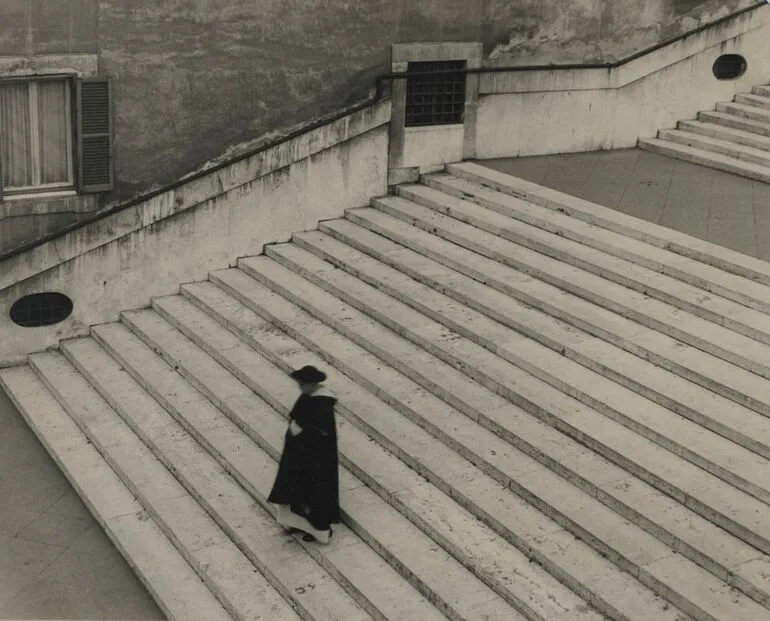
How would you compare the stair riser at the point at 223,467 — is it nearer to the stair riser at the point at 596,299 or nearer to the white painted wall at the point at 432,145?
the stair riser at the point at 596,299

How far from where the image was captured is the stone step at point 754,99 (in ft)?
55.0

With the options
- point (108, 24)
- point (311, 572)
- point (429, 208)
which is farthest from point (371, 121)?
point (311, 572)

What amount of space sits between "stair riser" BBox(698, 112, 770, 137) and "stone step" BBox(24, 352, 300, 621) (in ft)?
29.6

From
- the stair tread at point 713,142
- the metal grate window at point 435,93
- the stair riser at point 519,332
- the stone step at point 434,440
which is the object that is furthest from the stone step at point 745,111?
the stone step at point 434,440

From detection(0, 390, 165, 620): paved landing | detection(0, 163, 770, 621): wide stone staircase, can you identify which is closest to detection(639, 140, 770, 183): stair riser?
detection(0, 163, 770, 621): wide stone staircase

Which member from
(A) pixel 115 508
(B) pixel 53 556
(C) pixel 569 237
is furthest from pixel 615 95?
(B) pixel 53 556

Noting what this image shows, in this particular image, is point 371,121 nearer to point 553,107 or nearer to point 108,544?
point 553,107

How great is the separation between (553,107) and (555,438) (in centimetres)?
689

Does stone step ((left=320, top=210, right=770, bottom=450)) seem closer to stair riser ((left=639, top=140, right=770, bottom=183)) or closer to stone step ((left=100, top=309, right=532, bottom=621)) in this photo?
stone step ((left=100, top=309, right=532, bottom=621))

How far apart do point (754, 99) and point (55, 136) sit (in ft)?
30.5

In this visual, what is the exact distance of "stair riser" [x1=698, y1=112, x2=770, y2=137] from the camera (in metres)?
16.2

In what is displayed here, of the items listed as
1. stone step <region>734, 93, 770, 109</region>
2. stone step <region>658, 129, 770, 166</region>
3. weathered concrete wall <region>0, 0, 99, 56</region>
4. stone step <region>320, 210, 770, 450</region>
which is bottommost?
stone step <region>320, 210, 770, 450</region>

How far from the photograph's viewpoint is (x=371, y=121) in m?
14.7

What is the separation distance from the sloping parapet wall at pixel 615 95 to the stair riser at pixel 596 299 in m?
2.10
